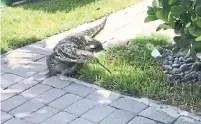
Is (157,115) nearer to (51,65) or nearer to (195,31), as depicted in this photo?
(195,31)

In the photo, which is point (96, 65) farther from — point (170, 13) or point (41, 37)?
point (170, 13)

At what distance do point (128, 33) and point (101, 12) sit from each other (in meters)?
1.32

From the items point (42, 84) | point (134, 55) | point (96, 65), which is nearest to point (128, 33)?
point (134, 55)

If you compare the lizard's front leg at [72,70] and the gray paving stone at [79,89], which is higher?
the lizard's front leg at [72,70]

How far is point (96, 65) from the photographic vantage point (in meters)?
4.57

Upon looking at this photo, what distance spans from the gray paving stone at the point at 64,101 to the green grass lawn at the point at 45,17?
1.92 meters

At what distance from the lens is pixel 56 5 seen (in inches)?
312

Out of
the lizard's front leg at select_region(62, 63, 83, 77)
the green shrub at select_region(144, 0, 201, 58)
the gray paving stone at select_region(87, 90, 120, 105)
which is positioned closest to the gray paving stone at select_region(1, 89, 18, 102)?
the lizard's front leg at select_region(62, 63, 83, 77)

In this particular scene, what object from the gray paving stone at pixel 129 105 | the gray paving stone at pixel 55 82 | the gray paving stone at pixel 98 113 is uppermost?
the gray paving stone at pixel 55 82

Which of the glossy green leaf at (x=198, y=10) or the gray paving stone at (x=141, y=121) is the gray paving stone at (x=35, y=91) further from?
the glossy green leaf at (x=198, y=10)

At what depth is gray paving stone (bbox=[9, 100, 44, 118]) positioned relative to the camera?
371 cm

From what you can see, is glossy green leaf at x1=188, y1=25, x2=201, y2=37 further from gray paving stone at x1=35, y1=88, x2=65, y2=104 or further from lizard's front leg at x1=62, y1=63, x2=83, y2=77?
lizard's front leg at x1=62, y1=63, x2=83, y2=77

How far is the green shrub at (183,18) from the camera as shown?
231 centimetres

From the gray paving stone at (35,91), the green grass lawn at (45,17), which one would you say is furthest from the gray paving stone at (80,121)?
the green grass lawn at (45,17)
